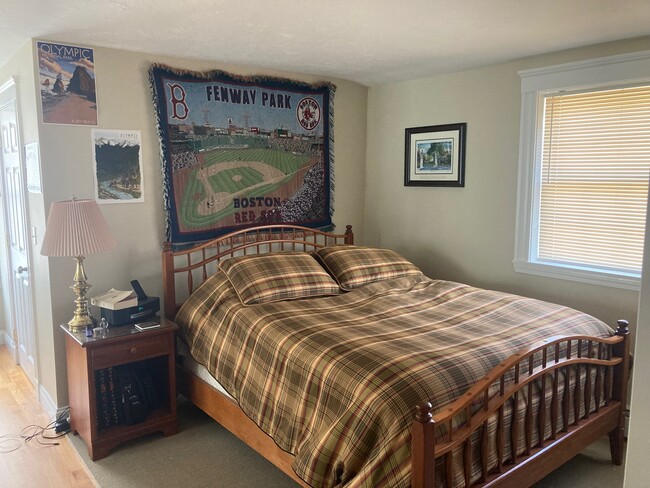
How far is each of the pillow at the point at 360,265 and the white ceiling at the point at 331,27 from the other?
132 centimetres

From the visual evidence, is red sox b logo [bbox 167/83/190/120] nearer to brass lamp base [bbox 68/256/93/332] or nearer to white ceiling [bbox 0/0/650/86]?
white ceiling [bbox 0/0/650/86]

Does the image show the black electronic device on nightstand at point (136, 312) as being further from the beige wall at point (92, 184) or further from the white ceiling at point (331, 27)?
the white ceiling at point (331, 27)

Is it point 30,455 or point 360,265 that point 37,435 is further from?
point 360,265

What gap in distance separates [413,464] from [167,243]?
7.36ft

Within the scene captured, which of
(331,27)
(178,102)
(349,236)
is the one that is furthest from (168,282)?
(331,27)

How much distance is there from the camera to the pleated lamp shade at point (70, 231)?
2770 mm

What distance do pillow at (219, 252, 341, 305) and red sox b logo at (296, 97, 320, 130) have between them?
3.80 ft

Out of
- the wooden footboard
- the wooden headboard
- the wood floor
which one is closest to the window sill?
the wooden footboard

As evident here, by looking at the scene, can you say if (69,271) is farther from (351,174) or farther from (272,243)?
(351,174)

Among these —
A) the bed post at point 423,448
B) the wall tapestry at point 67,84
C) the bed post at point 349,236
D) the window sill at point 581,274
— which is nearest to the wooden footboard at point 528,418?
the bed post at point 423,448

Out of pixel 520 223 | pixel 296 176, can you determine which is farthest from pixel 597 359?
pixel 296 176

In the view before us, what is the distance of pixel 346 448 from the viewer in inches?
78.1

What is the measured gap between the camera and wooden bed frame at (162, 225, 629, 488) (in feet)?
6.05

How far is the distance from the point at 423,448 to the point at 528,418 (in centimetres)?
72
